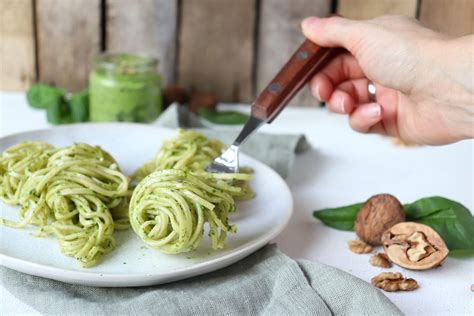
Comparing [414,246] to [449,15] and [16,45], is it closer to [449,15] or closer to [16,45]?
[449,15]

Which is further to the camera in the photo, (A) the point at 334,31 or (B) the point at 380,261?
(A) the point at 334,31

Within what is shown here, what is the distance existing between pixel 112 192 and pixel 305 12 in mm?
1630

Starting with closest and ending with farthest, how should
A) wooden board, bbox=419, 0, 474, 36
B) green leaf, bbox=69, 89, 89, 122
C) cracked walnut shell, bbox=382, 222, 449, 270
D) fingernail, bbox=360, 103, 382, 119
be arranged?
cracked walnut shell, bbox=382, 222, 449, 270
fingernail, bbox=360, 103, 382, 119
green leaf, bbox=69, 89, 89, 122
wooden board, bbox=419, 0, 474, 36

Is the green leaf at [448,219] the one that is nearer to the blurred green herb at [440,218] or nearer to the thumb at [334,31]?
the blurred green herb at [440,218]

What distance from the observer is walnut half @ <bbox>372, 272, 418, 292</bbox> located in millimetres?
1661

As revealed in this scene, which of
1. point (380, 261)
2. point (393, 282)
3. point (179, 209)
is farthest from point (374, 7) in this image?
point (179, 209)

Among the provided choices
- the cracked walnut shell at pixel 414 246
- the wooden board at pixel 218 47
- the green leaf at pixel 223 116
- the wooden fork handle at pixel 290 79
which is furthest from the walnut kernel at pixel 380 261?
the wooden board at pixel 218 47

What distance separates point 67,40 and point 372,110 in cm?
161

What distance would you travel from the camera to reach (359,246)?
187cm

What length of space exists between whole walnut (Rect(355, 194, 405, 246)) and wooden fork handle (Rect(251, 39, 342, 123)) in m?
0.39

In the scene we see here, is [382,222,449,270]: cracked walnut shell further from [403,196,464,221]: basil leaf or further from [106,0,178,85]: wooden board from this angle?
[106,0,178,85]: wooden board

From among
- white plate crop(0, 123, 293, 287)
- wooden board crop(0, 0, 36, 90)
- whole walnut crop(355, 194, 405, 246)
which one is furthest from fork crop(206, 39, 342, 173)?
wooden board crop(0, 0, 36, 90)

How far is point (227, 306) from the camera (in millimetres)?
1526

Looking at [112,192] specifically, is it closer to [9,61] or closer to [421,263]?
[421,263]
